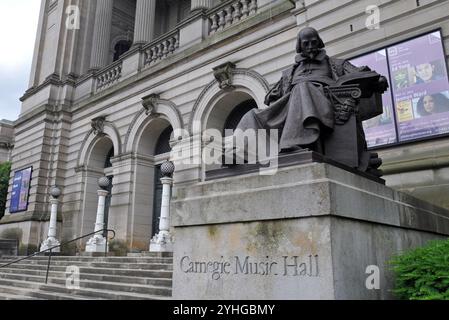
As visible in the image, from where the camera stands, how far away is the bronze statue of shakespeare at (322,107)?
14.0 feet

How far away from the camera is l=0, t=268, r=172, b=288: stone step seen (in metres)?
8.14

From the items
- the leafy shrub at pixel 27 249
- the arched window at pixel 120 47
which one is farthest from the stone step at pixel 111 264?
the arched window at pixel 120 47

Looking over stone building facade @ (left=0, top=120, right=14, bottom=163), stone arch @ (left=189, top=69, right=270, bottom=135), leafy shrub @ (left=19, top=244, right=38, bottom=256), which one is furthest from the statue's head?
stone building facade @ (left=0, top=120, right=14, bottom=163)

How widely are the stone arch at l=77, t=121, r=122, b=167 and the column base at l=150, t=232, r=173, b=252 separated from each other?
6265 mm

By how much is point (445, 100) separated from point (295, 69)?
491 centimetres

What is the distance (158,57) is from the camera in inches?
664

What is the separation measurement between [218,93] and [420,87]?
694 centimetres

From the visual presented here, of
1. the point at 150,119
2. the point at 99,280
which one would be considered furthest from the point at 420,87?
the point at 150,119

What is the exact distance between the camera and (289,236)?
3586 mm

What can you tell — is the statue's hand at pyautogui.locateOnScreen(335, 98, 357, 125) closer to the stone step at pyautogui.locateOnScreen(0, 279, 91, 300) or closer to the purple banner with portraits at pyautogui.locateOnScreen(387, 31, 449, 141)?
the purple banner with portraits at pyautogui.locateOnScreen(387, 31, 449, 141)

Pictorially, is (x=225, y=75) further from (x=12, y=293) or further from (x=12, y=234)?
(x=12, y=234)
